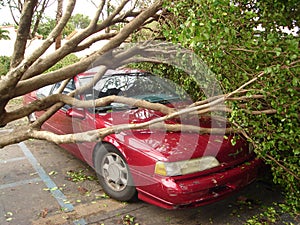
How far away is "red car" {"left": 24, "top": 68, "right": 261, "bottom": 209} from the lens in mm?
3020

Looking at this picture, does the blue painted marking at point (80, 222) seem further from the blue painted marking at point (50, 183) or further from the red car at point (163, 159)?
the red car at point (163, 159)

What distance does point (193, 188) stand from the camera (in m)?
2.97

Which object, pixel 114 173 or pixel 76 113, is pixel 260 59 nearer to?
pixel 114 173

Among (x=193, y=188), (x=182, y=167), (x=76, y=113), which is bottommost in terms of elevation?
(x=193, y=188)

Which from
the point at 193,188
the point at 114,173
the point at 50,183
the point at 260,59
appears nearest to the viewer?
the point at 260,59

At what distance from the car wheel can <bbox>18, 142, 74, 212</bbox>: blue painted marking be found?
52 cm

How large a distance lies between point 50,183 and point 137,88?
195cm

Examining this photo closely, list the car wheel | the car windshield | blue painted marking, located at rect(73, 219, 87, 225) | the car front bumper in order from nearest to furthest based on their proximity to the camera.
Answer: the car front bumper → blue painted marking, located at rect(73, 219, 87, 225) → the car wheel → the car windshield

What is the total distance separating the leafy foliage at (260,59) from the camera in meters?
2.34

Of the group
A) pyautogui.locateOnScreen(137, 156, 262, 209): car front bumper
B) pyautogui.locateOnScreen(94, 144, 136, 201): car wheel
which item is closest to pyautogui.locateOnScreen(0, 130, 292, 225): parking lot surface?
pyautogui.locateOnScreen(94, 144, 136, 201): car wheel

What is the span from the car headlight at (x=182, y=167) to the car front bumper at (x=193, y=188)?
0.21ft

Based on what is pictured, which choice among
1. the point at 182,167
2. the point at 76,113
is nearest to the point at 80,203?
the point at 76,113

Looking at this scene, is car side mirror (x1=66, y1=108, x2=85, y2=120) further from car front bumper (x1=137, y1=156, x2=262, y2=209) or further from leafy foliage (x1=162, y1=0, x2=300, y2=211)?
leafy foliage (x1=162, y1=0, x2=300, y2=211)

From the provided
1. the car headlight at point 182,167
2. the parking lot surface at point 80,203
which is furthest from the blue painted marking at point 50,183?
the car headlight at point 182,167
